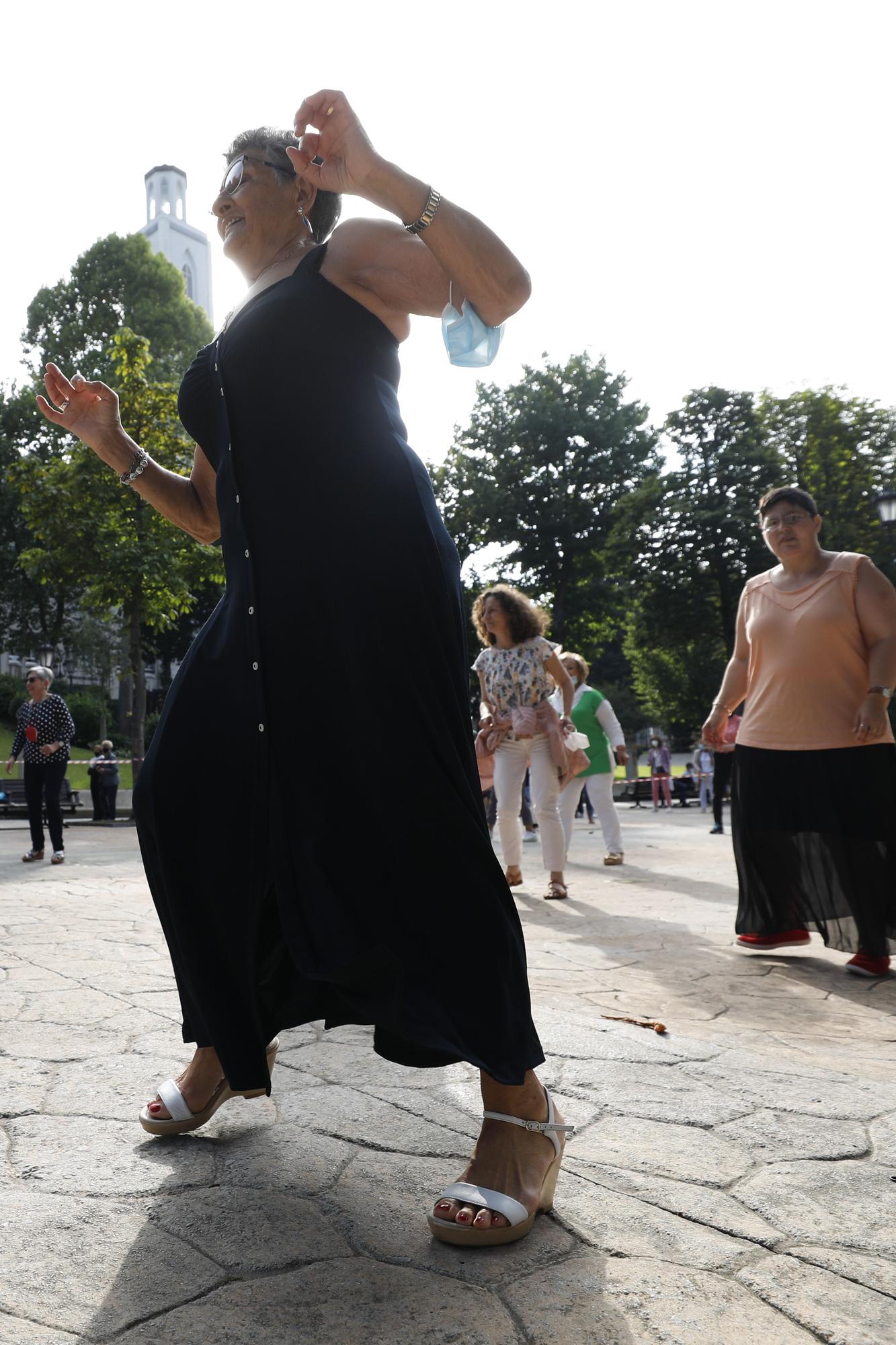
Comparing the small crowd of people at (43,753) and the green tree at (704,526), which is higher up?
the green tree at (704,526)

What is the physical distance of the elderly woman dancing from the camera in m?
1.96

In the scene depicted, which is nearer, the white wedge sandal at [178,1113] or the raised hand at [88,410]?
the white wedge sandal at [178,1113]

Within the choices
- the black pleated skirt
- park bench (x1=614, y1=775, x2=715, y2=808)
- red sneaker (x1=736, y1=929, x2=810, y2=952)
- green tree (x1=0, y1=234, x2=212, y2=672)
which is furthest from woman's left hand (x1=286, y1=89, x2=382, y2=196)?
green tree (x1=0, y1=234, x2=212, y2=672)

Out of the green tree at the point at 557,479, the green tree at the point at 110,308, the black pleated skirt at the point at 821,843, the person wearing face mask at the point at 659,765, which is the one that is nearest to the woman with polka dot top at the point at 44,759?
the black pleated skirt at the point at 821,843

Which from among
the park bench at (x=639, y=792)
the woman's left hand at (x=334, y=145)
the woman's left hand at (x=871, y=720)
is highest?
the woman's left hand at (x=334, y=145)

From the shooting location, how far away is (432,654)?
208cm

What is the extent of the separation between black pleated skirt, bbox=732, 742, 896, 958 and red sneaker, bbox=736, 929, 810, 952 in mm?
22

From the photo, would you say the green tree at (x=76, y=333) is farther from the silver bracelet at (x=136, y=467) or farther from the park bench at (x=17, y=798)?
the silver bracelet at (x=136, y=467)

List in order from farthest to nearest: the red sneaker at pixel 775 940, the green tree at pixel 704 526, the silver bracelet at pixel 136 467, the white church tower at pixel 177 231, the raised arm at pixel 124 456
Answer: the white church tower at pixel 177 231
the green tree at pixel 704 526
the red sneaker at pixel 775 940
the silver bracelet at pixel 136 467
the raised arm at pixel 124 456

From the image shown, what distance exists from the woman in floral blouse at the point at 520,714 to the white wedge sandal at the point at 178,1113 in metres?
5.52

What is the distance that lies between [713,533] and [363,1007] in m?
A: 32.2

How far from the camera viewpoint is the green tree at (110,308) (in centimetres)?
3919

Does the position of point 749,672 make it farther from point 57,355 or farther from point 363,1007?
point 57,355

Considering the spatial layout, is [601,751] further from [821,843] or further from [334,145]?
[334,145]
